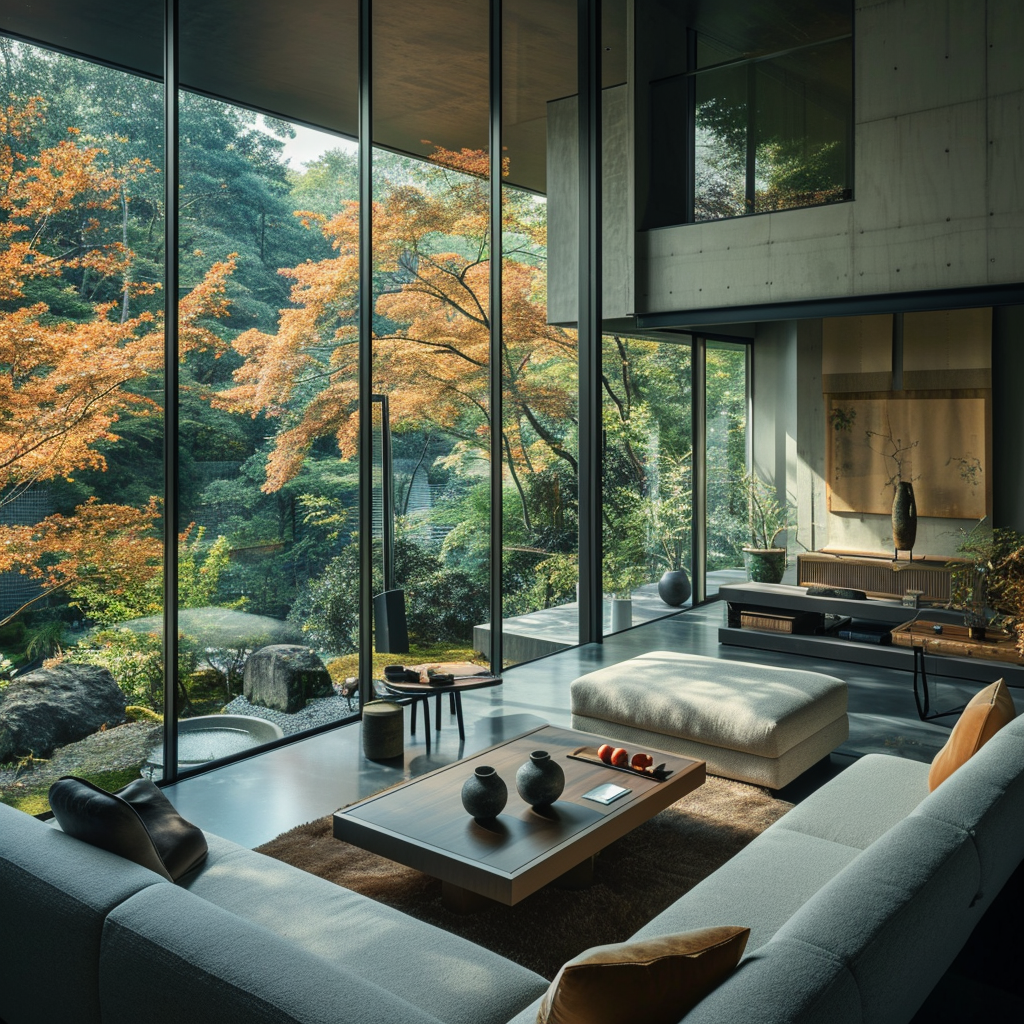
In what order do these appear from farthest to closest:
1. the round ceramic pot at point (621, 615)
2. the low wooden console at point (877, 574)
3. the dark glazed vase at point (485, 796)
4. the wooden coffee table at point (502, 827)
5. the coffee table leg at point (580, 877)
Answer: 1. the round ceramic pot at point (621, 615)
2. the low wooden console at point (877, 574)
3. the coffee table leg at point (580, 877)
4. the dark glazed vase at point (485, 796)
5. the wooden coffee table at point (502, 827)

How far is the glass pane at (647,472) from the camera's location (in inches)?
329

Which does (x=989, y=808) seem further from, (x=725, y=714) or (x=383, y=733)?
(x=383, y=733)

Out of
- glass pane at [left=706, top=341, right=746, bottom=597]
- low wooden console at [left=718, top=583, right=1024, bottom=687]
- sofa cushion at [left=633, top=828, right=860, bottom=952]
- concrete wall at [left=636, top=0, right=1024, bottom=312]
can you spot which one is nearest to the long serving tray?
sofa cushion at [left=633, top=828, right=860, bottom=952]

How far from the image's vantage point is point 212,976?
1532mm

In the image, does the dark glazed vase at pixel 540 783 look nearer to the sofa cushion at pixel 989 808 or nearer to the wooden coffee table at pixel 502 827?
the wooden coffee table at pixel 502 827

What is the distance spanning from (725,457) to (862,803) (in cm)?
630

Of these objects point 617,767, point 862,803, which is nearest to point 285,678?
point 617,767

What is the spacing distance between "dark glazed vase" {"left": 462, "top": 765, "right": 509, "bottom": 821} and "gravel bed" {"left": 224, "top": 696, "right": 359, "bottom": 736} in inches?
75.2

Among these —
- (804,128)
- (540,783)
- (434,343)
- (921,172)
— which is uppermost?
(804,128)

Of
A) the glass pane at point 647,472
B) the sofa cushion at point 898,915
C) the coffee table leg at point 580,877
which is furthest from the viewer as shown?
the glass pane at point 647,472

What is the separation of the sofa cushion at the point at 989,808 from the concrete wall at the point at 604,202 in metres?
5.18

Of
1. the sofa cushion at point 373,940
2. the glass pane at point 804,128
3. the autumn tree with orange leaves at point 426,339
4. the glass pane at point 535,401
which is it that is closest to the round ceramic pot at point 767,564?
the glass pane at point 535,401

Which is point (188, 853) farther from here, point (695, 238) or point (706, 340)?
point (706, 340)

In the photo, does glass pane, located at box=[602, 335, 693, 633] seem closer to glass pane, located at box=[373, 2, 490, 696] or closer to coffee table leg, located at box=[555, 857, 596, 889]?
glass pane, located at box=[373, 2, 490, 696]
